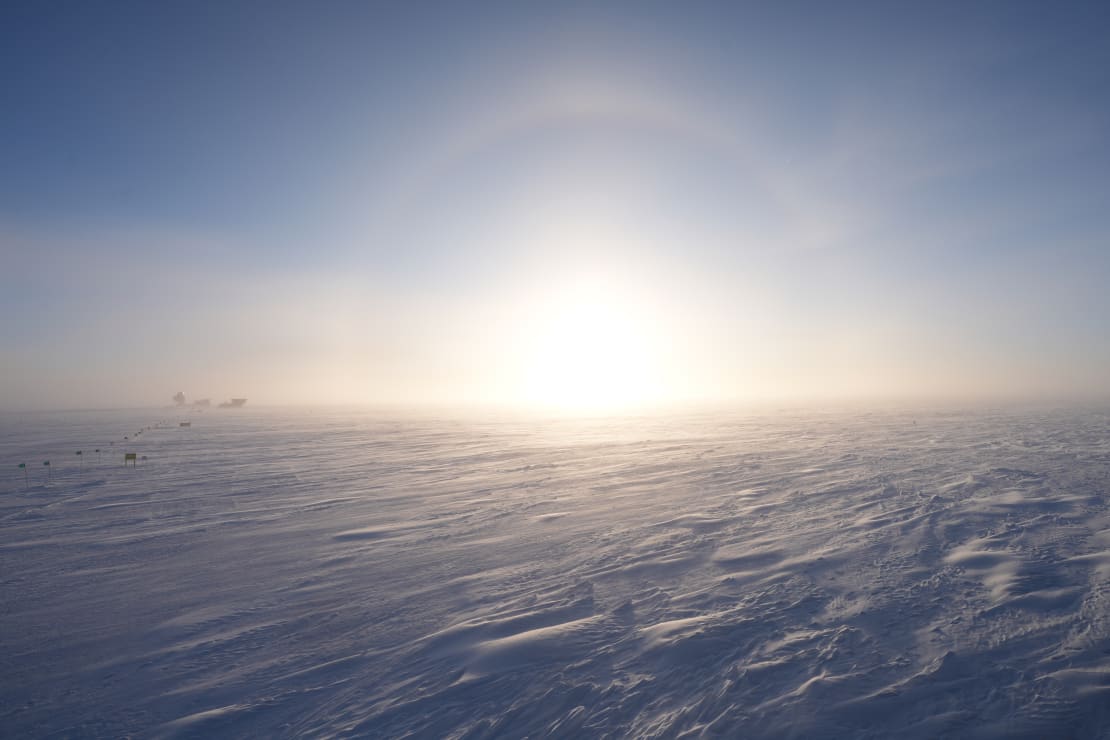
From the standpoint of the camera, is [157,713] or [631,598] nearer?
[157,713]

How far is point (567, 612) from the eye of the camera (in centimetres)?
677

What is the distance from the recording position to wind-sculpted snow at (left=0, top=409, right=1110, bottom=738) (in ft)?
15.3

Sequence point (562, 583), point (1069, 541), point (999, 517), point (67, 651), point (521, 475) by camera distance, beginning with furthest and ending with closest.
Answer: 1. point (521, 475)
2. point (999, 517)
3. point (1069, 541)
4. point (562, 583)
5. point (67, 651)

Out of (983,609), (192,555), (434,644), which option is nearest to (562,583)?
(434,644)

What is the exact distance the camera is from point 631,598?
7227 mm

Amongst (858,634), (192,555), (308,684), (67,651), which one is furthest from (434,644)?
(192,555)

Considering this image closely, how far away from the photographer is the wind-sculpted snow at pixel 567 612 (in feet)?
15.3

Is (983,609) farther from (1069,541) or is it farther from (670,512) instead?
(670,512)

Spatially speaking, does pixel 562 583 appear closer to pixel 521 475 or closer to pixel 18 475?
pixel 521 475

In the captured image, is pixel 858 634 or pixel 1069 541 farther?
pixel 1069 541

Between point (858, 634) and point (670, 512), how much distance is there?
6.50 metres

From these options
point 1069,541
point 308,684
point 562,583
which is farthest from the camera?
point 1069,541

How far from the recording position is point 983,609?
6.51 m

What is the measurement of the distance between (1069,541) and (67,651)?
1740cm
